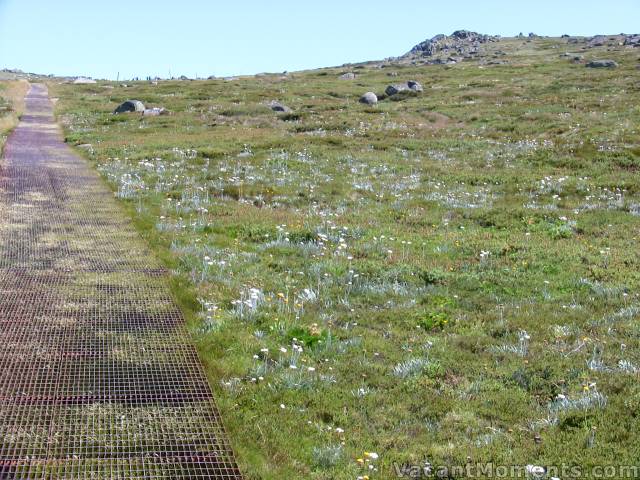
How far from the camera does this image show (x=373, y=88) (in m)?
84.9

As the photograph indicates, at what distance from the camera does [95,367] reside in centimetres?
873

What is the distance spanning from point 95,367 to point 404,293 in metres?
6.27

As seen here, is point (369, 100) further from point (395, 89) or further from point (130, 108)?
point (130, 108)

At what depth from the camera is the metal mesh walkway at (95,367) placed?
6746 mm

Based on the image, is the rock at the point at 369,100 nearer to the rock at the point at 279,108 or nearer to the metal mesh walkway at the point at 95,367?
the rock at the point at 279,108

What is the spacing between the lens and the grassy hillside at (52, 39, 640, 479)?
24.2 feet

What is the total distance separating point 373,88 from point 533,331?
Result: 78.2 meters

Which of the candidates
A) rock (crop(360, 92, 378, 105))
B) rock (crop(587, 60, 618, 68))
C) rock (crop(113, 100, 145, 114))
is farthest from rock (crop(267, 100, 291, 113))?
rock (crop(587, 60, 618, 68))

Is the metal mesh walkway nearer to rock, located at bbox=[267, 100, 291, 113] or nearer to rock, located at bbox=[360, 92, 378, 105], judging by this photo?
rock, located at bbox=[267, 100, 291, 113]

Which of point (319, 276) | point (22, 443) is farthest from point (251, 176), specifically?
point (22, 443)

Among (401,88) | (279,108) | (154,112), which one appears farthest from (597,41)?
(154,112)

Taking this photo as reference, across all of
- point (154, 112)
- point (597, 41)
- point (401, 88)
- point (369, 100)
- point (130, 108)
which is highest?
point (597, 41)

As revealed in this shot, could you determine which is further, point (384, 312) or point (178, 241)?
point (178, 241)

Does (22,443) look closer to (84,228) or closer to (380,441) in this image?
(380,441)
